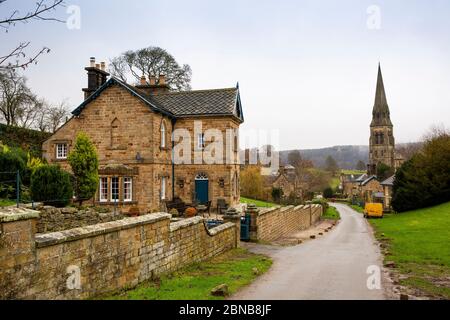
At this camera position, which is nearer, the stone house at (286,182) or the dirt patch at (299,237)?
the dirt patch at (299,237)

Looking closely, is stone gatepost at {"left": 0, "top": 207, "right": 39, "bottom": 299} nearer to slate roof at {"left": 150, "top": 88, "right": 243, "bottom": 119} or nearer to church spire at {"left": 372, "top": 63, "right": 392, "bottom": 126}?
slate roof at {"left": 150, "top": 88, "right": 243, "bottom": 119}

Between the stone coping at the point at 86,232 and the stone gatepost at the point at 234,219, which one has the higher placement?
the stone coping at the point at 86,232

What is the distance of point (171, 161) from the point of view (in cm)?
2858

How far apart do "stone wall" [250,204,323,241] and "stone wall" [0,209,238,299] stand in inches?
315

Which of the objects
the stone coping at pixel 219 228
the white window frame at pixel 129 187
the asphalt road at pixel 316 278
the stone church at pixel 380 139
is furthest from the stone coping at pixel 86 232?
the stone church at pixel 380 139

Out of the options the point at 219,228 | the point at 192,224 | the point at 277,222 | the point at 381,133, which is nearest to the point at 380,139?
the point at 381,133

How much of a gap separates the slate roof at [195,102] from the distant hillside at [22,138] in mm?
5396

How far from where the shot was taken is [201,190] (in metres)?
28.1

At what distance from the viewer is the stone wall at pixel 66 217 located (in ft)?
49.5

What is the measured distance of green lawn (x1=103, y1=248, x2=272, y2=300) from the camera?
7912 millimetres

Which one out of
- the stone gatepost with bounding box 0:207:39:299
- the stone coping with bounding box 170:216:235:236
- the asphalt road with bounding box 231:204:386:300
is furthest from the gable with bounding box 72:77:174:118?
the stone gatepost with bounding box 0:207:39:299

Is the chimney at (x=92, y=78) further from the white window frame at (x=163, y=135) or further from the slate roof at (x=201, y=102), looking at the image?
the white window frame at (x=163, y=135)
